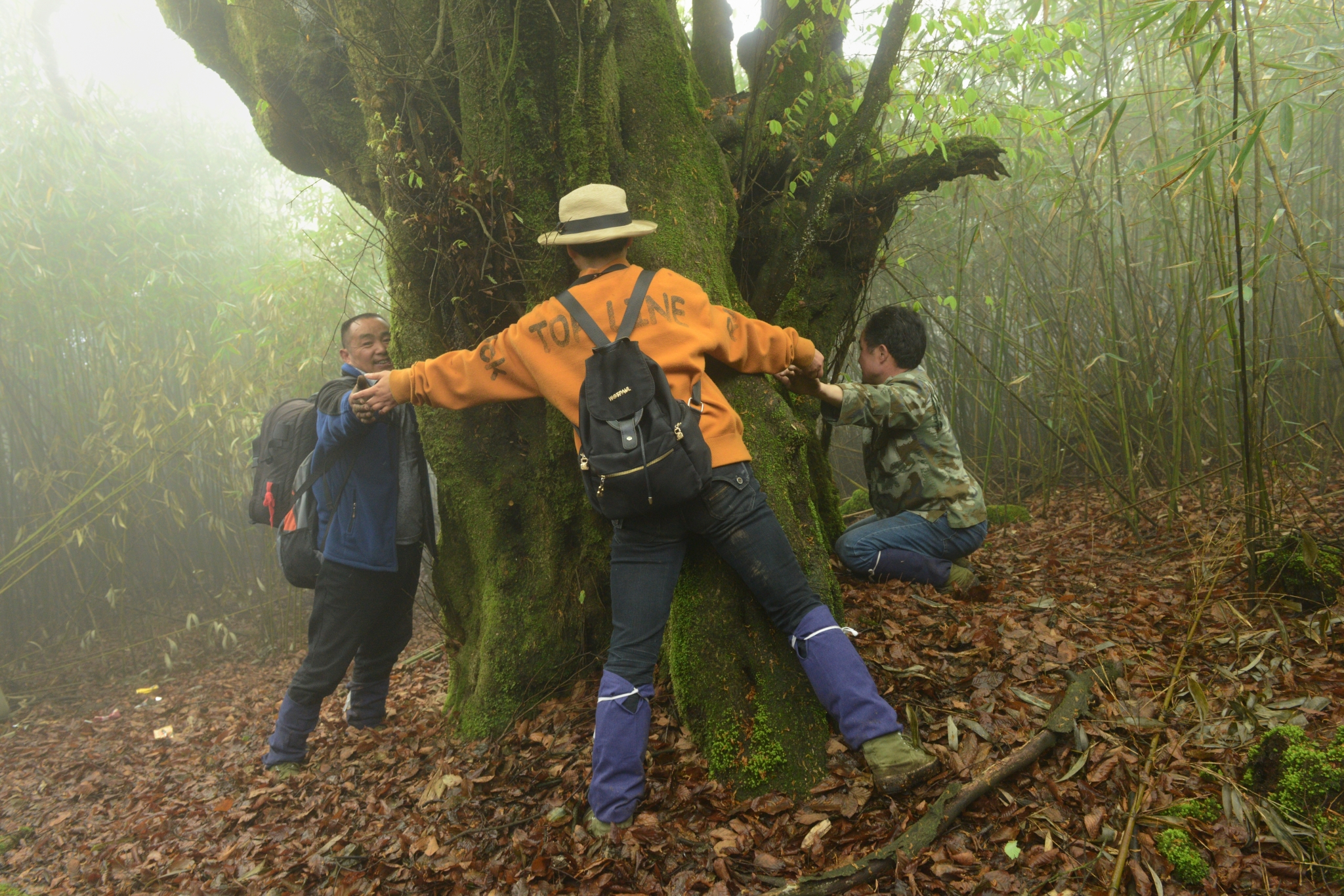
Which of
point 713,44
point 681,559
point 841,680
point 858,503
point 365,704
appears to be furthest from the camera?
point 858,503

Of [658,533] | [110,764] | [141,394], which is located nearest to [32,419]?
[141,394]

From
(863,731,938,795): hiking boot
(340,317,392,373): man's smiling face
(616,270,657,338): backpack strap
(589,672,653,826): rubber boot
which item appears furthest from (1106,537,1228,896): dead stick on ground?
(340,317,392,373): man's smiling face

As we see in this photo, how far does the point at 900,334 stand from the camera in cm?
332

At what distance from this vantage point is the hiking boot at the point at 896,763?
1.96 metres

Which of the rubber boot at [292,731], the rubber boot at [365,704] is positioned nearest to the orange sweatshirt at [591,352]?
the rubber boot at [292,731]

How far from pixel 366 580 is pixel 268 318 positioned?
5174mm

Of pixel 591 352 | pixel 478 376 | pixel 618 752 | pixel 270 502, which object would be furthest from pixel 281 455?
pixel 618 752

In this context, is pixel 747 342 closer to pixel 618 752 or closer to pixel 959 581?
pixel 618 752

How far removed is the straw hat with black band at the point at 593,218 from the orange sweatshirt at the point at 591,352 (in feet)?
0.39

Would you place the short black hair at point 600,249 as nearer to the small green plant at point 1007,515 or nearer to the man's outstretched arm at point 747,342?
the man's outstretched arm at point 747,342

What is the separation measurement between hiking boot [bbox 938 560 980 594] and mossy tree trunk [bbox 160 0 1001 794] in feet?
1.77

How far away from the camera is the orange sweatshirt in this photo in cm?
217

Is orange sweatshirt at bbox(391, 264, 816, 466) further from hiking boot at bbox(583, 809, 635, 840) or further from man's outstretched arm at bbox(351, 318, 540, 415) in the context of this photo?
hiking boot at bbox(583, 809, 635, 840)

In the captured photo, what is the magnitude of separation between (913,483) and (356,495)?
7.72 ft
